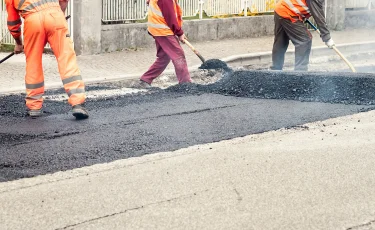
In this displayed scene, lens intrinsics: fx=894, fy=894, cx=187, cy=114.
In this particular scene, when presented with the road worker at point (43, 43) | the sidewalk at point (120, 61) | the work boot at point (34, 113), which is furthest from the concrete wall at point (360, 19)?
the work boot at point (34, 113)

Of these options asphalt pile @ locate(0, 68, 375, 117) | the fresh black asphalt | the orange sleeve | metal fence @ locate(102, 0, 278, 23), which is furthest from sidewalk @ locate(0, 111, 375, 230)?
metal fence @ locate(102, 0, 278, 23)

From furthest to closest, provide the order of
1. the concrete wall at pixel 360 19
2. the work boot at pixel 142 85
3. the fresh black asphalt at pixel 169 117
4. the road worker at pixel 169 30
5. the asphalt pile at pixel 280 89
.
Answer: the concrete wall at pixel 360 19 → the work boot at pixel 142 85 → the road worker at pixel 169 30 → the asphalt pile at pixel 280 89 → the fresh black asphalt at pixel 169 117

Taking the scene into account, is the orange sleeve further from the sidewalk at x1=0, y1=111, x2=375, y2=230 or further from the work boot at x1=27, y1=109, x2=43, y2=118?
the sidewalk at x1=0, y1=111, x2=375, y2=230

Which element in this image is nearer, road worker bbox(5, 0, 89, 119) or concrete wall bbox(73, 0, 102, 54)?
road worker bbox(5, 0, 89, 119)

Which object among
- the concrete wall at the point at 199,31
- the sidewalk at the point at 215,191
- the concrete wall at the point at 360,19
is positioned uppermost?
the sidewalk at the point at 215,191

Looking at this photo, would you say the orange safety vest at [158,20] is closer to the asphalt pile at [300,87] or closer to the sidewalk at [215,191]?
the asphalt pile at [300,87]

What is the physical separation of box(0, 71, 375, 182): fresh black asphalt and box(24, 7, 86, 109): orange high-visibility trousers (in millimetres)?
236

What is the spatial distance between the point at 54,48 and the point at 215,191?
11.3 ft

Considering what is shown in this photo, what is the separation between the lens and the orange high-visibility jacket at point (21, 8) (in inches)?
351

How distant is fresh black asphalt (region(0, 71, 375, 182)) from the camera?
7.20 m

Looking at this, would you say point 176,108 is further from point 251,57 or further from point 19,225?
point 251,57

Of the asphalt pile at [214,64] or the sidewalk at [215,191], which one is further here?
the asphalt pile at [214,64]

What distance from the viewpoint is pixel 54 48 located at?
9.00 m

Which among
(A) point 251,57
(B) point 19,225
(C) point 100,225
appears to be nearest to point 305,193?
(C) point 100,225
